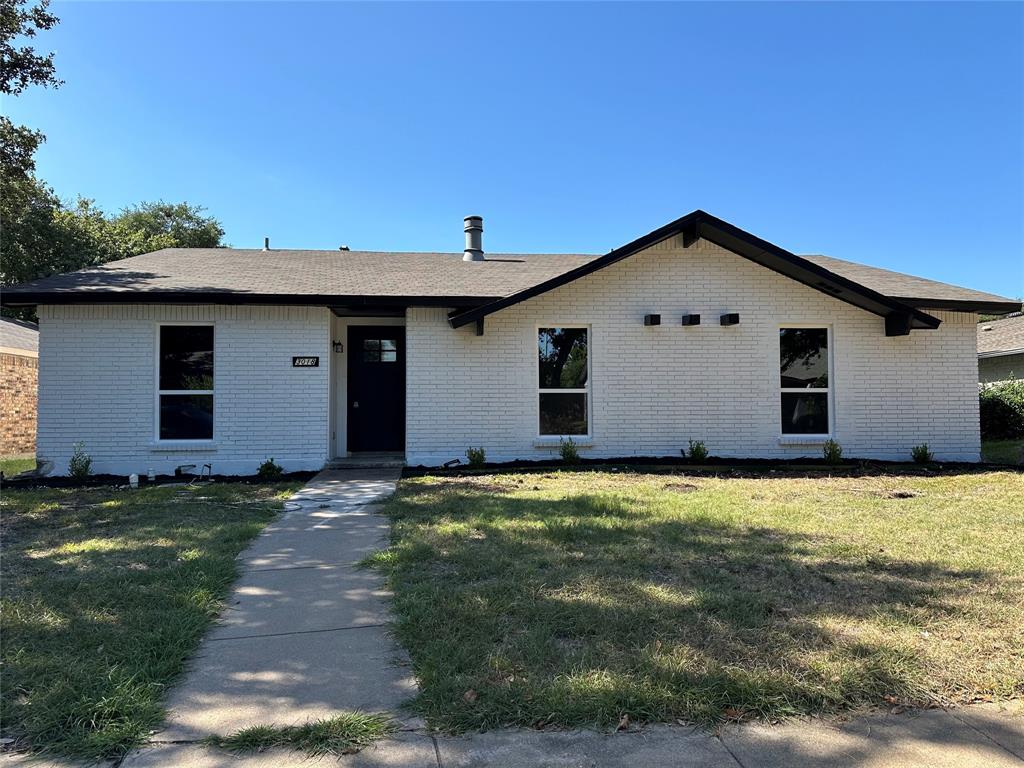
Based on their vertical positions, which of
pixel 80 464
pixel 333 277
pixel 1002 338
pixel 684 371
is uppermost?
pixel 333 277

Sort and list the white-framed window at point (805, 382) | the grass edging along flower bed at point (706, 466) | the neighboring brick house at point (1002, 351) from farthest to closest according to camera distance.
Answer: the neighboring brick house at point (1002, 351) → the white-framed window at point (805, 382) → the grass edging along flower bed at point (706, 466)

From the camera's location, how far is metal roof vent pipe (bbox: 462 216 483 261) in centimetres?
1441

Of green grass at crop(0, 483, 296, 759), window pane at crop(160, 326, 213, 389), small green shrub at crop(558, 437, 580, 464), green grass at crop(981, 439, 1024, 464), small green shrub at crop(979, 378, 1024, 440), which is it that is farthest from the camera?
small green shrub at crop(979, 378, 1024, 440)

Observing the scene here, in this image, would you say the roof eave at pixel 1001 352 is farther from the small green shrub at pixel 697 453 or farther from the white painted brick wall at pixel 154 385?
the white painted brick wall at pixel 154 385

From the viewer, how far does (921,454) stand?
10.6m

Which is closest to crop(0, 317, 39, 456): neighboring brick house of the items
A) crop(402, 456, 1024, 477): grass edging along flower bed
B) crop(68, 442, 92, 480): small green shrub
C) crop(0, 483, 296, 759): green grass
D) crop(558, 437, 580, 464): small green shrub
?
crop(68, 442, 92, 480): small green shrub

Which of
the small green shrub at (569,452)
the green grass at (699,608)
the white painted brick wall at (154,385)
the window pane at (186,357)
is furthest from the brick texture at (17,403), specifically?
the green grass at (699,608)

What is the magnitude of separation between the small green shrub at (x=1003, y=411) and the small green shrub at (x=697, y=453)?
9.55 m

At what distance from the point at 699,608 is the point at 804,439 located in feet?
26.7

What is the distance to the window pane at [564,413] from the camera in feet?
34.9

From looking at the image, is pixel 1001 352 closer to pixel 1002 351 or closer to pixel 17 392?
pixel 1002 351

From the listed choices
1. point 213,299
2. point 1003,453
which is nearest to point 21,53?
point 213,299

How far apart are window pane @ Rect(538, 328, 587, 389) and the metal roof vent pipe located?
4.50 metres

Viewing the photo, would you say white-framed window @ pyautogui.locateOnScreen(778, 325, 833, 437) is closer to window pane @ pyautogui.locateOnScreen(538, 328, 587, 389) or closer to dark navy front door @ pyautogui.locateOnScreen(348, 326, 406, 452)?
window pane @ pyautogui.locateOnScreen(538, 328, 587, 389)
